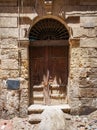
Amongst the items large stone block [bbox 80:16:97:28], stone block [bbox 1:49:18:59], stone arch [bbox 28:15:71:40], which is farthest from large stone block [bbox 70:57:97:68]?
stone block [bbox 1:49:18:59]

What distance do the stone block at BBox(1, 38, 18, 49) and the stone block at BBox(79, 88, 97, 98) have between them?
2.48 meters

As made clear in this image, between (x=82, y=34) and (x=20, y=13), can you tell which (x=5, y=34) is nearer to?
(x=20, y=13)

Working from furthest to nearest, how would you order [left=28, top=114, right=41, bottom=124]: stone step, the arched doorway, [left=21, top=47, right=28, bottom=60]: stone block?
the arched doorway
[left=21, top=47, right=28, bottom=60]: stone block
[left=28, top=114, right=41, bottom=124]: stone step

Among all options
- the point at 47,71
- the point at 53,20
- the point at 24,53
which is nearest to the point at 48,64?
the point at 47,71

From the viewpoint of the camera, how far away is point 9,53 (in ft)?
28.7

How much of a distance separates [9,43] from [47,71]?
1.55m

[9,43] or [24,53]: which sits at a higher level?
[9,43]

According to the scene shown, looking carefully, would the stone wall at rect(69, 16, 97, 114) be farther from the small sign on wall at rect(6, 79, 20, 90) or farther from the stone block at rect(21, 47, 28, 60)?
the small sign on wall at rect(6, 79, 20, 90)

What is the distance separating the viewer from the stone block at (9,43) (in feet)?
28.7

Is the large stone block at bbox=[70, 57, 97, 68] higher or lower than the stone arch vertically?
lower

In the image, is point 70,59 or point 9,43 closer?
point 9,43

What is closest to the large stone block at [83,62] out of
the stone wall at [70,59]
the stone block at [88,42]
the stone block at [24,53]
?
the stone wall at [70,59]

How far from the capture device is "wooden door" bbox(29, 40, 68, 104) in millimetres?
9203

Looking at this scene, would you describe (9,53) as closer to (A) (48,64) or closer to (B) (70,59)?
(A) (48,64)
